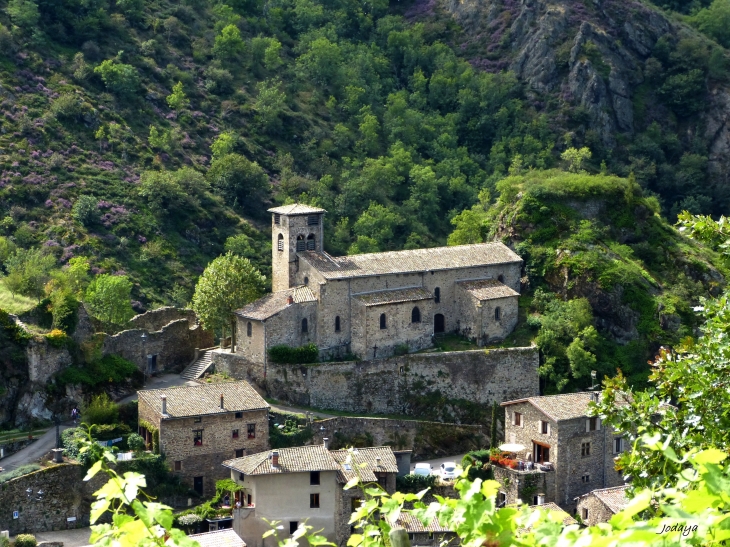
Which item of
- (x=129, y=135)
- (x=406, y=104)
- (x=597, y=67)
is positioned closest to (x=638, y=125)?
(x=597, y=67)

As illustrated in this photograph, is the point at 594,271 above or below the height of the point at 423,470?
above

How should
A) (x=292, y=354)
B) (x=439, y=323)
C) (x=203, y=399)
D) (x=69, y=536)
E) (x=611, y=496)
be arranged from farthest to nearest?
1. (x=439, y=323)
2. (x=292, y=354)
3. (x=203, y=399)
4. (x=611, y=496)
5. (x=69, y=536)

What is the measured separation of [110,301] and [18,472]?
16.2m

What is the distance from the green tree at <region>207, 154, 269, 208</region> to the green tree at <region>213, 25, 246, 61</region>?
16446 mm

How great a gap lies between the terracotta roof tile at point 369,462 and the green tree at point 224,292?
1065cm

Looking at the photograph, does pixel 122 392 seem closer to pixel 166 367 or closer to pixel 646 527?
pixel 166 367

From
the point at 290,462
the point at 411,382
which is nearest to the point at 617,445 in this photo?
the point at 411,382

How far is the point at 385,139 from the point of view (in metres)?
104

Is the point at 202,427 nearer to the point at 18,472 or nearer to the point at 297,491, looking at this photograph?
the point at 297,491

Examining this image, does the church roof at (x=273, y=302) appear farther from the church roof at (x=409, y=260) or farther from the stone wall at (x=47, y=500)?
the stone wall at (x=47, y=500)

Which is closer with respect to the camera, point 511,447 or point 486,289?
point 511,447

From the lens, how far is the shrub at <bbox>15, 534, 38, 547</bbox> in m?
50.0

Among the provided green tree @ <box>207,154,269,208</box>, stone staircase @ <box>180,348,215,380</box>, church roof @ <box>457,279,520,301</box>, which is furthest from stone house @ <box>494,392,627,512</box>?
green tree @ <box>207,154,269,208</box>

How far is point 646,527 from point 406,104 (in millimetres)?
96737
